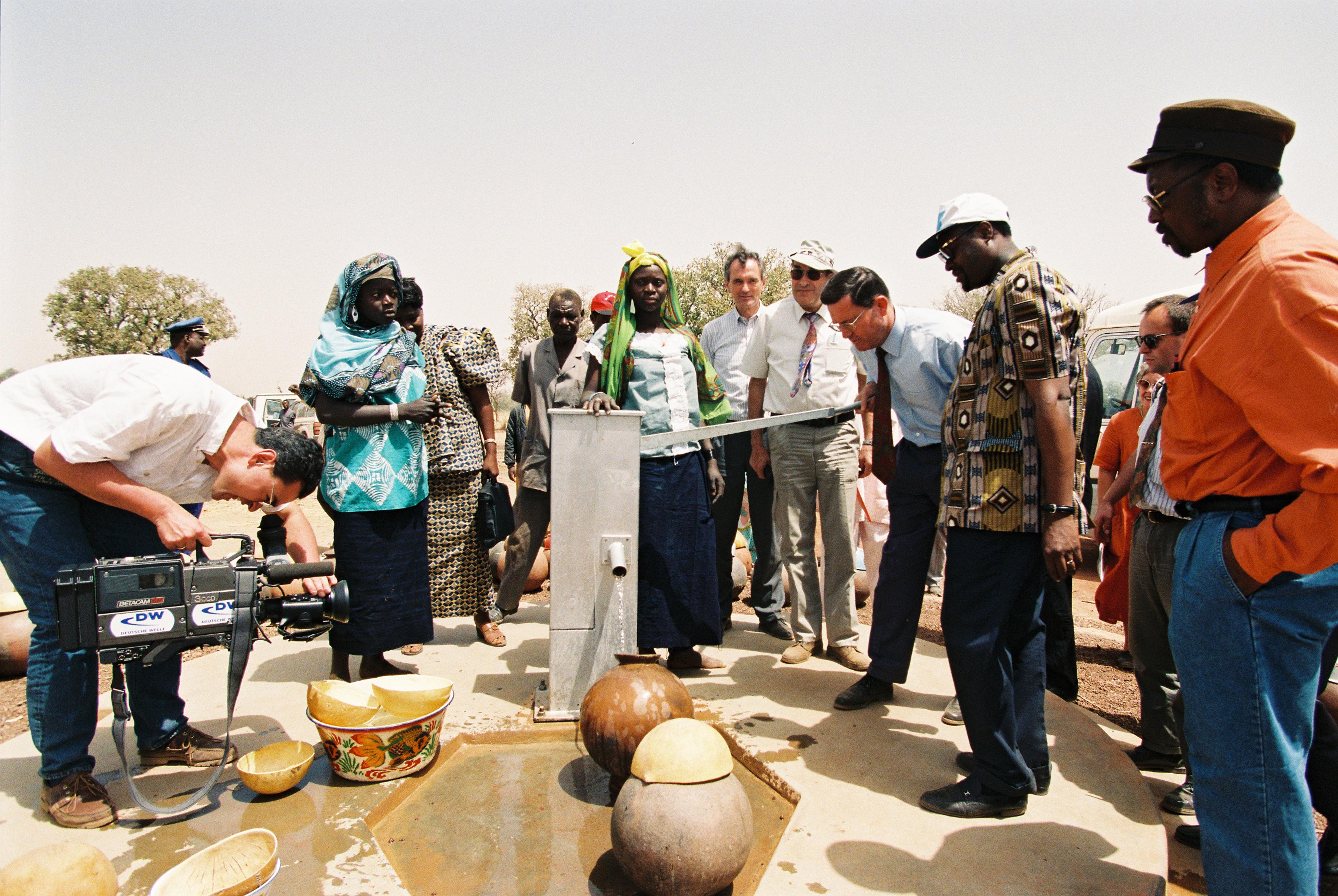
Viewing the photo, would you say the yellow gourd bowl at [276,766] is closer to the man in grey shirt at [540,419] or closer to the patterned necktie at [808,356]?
the man in grey shirt at [540,419]

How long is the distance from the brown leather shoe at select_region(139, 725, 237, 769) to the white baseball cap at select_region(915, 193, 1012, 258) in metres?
3.21

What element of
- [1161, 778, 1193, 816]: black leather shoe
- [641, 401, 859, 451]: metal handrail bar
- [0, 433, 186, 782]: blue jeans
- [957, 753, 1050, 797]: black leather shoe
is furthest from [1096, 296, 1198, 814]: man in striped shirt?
[0, 433, 186, 782]: blue jeans

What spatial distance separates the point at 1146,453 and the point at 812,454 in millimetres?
1472

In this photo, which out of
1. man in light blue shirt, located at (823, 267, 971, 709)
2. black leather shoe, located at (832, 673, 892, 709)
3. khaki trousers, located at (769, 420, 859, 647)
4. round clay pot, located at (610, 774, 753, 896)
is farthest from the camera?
khaki trousers, located at (769, 420, 859, 647)

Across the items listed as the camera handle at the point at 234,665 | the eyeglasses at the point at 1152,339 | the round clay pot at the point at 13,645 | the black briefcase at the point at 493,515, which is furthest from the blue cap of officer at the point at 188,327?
the eyeglasses at the point at 1152,339

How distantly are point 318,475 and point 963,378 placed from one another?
224cm

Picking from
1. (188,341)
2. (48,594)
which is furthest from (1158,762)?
(188,341)

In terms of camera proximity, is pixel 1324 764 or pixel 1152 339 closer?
Answer: pixel 1324 764

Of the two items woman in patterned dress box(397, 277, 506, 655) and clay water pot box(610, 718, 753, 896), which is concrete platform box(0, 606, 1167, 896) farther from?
woman in patterned dress box(397, 277, 506, 655)

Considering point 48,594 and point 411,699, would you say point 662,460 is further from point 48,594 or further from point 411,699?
point 48,594

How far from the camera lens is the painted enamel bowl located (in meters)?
2.71

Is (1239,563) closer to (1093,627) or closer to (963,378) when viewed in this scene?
(963,378)

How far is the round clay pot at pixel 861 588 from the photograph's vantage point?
5.67m

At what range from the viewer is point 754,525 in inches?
189
